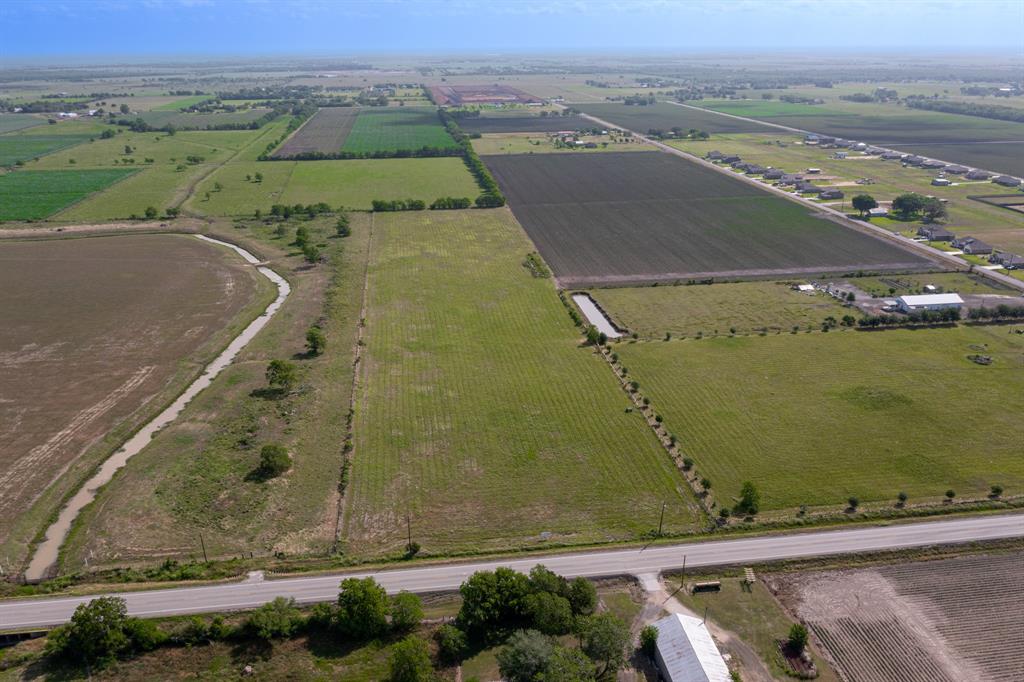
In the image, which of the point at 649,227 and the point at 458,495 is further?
the point at 649,227

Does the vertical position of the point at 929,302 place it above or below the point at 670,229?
below

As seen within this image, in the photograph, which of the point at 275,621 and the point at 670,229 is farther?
the point at 670,229

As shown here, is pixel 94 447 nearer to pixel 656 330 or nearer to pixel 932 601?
pixel 656 330

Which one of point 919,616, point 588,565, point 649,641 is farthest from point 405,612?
point 919,616

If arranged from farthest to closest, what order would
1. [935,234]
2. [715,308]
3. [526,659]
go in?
[935,234], [715,308], [526,659]

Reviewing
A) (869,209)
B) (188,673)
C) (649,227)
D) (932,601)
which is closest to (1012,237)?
(869,209)

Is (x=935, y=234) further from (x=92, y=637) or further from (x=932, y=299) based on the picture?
(x=92, y=637)

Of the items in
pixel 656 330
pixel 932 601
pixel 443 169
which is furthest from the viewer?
pixel 443 169

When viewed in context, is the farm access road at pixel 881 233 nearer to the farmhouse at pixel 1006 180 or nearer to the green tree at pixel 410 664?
the farmhouse at pixel 1006 180
